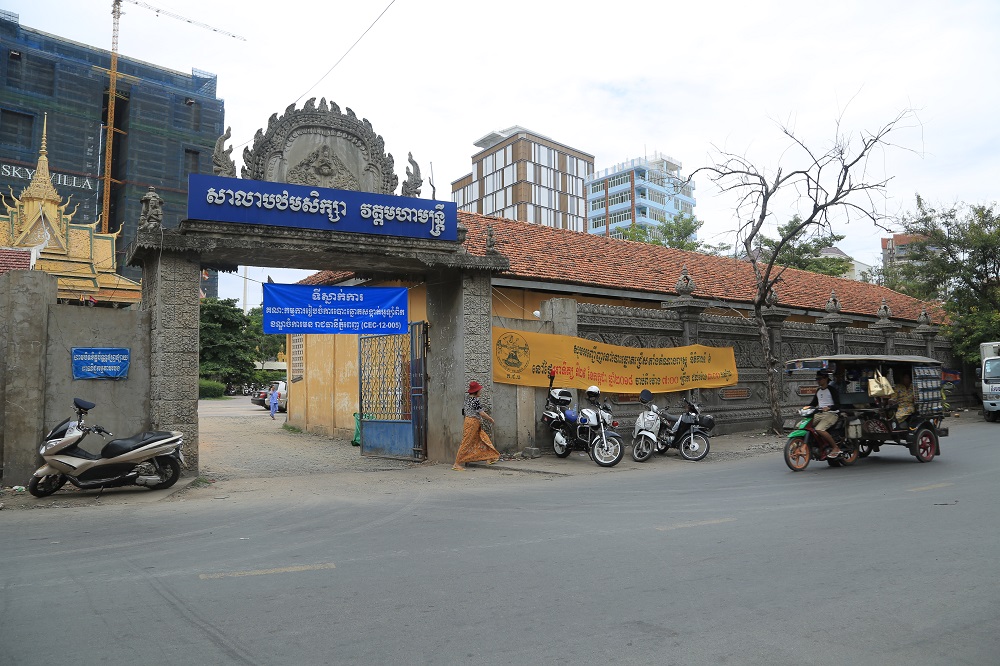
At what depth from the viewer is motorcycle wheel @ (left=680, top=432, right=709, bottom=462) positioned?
1327cm

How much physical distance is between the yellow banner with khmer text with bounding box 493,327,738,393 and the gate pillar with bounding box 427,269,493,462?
0.45m

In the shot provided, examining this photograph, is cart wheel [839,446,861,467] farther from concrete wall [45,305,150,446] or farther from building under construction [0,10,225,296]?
building under construction [0,10,225,296]

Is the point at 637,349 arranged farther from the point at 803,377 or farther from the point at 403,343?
the point at 803,377

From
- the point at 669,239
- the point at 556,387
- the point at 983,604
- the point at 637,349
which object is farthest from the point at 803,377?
the point at 669,239

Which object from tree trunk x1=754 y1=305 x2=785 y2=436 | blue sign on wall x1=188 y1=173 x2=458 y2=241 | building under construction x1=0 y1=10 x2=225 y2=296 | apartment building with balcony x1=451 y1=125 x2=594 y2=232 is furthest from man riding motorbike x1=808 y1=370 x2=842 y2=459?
apartment building with balcony x1=451 y1=125 x2=594 y2=232

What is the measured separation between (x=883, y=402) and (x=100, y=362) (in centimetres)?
1249

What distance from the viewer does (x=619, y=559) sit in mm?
5621

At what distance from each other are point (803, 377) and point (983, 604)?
56.2ft

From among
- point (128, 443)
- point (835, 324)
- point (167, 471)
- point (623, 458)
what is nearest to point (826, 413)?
point (623, 458)

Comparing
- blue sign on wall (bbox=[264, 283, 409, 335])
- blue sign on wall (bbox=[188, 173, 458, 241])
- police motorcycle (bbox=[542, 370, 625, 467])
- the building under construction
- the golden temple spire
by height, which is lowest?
police motorcycle (bbox=[542, 370, 625, 467])

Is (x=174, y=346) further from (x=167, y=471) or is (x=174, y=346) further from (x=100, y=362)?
(x=167, y=471)

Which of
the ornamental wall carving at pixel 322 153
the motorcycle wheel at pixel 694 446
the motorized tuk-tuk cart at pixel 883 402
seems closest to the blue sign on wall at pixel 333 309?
the ornamental wall carving at pixel 322 153

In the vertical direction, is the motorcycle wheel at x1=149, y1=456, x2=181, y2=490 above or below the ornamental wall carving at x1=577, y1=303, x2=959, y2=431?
below

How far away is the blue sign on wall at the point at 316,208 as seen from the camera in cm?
1093
